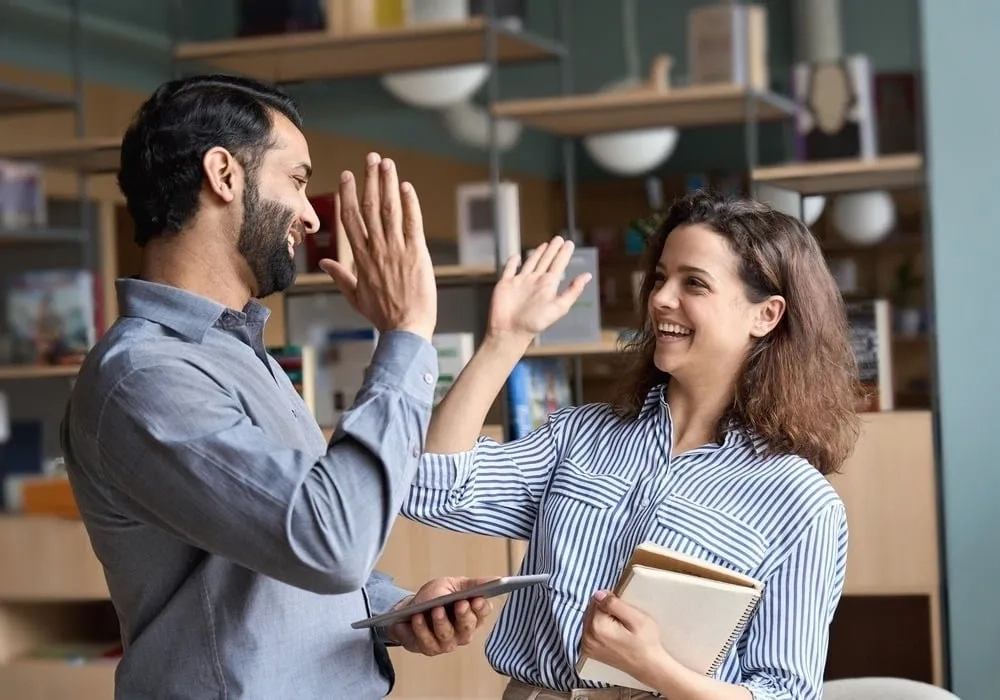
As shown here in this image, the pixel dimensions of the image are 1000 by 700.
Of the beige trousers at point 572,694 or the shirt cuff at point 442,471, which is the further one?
the shirt cuff at point 442,471

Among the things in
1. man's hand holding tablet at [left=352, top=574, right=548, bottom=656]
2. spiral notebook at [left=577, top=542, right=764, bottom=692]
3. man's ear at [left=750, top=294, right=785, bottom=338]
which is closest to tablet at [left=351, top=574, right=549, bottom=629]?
man's hand holding tablet at [left=352, top=574, right=548, bottom=656]

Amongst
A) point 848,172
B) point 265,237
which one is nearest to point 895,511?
point 848,172

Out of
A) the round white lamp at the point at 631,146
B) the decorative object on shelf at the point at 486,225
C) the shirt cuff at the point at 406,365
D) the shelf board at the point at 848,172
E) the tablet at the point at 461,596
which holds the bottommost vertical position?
the tablet at the point at 461,596

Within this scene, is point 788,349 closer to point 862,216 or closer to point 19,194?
point 19,194

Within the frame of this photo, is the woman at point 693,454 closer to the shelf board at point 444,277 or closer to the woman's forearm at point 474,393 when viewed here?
the woman's forearm at point 474,393

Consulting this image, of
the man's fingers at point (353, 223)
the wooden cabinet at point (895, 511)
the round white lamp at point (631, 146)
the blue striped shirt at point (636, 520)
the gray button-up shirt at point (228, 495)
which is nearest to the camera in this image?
the gray button-up shirt at point (228, 495)

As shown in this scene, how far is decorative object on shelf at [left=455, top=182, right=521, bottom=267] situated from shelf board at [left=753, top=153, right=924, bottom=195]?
26.4 inches

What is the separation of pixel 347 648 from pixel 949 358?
2.40 m

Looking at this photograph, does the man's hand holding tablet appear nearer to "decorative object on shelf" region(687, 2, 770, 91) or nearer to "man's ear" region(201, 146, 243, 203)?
"man's ear" region(201, 146, 243, 203)

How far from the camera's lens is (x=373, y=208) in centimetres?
130

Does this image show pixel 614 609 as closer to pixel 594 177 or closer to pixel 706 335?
pixel 706 335

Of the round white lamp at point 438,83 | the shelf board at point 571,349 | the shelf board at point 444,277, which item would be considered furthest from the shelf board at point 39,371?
the round white lamp at point 438,83

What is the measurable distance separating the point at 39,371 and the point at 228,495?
2.90m

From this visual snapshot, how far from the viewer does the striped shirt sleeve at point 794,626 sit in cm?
155
